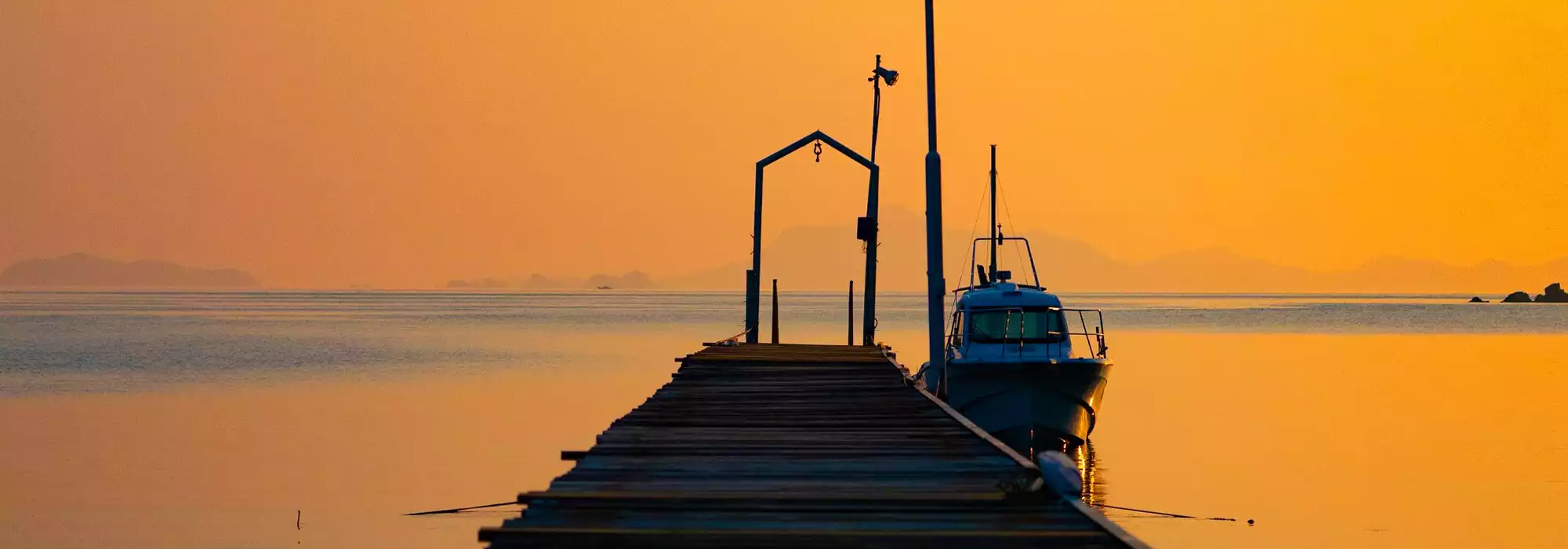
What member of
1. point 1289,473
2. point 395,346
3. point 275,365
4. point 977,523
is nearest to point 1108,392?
point 1289,473

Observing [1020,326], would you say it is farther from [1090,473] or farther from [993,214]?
[993,214]

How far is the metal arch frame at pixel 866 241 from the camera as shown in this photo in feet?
138

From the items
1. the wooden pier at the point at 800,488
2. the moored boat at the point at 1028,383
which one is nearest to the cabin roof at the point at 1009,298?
the moored boat at the point at 1028,383

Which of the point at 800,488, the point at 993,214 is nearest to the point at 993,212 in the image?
the point at 993,214

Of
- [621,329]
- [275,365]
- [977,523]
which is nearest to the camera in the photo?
[977,523]

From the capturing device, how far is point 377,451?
30594 millimetres

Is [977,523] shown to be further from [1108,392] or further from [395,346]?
[395,346]

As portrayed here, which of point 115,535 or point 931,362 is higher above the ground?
point 931,362

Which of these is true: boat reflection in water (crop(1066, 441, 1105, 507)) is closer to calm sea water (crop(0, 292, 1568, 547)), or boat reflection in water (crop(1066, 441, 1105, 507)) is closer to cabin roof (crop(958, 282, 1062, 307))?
calm sea water (crop(0, 292, 1568, 547))

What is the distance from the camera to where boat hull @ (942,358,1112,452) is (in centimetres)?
2720

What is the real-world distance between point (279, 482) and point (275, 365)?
3550 cm

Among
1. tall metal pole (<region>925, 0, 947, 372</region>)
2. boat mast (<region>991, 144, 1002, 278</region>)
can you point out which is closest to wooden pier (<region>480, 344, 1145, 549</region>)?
tall metal pole (<region>925, 0, 947, 372</region>)

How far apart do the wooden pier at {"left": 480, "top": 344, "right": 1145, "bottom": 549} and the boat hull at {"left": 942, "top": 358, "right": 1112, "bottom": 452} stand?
4.95 meters

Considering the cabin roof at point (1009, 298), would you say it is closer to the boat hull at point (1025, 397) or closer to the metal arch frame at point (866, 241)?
the boat hull at point (1025, 397)
